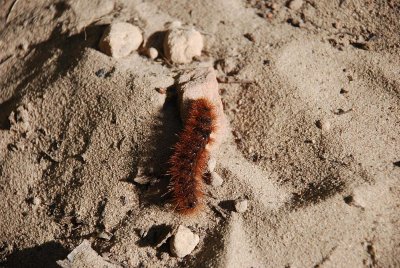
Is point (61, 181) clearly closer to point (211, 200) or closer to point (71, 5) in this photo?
point (211, 200)

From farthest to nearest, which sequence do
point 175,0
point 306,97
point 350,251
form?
point 175,0 < point 306,97 < point 350,251

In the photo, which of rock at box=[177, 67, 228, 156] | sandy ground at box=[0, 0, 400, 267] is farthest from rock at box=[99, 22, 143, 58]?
rock at box=[177, 67, 228, 156]

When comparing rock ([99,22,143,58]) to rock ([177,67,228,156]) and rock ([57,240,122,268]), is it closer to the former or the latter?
rock ([177,67,228,156])

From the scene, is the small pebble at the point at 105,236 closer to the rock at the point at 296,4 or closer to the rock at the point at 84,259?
the rock at the point at 84,259

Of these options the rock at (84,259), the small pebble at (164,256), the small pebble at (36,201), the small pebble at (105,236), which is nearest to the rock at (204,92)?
the small pebble at (164,256)

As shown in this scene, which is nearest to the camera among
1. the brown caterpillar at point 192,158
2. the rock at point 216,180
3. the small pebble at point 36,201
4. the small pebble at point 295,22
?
the brown caterpillar at point 192,158

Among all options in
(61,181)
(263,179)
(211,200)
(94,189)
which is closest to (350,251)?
(263,179)

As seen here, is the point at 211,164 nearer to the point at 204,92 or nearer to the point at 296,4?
the point at 204,92

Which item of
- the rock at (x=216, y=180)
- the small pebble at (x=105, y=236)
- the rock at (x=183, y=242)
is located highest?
the rock at (x=216, y=180)
